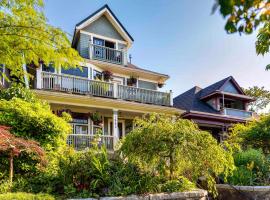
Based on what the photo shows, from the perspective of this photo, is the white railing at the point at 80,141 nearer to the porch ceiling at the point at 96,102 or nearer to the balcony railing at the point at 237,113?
the porch ceiling at the point at 96,102

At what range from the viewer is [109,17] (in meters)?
18.1

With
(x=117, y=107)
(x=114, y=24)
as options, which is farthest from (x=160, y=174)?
(x=114, y=24)

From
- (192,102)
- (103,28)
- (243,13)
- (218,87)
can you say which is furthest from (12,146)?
(218,87)

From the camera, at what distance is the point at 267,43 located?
316 centimetres

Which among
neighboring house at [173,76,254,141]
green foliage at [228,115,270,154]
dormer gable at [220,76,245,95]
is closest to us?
green foliage at [228,115,270,154]

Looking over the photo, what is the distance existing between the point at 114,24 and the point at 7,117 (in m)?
11.8

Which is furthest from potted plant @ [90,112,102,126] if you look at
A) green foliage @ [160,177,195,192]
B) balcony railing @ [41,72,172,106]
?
green foliage @ [160,177,195,192]

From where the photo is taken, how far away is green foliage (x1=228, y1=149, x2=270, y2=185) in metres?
8.74

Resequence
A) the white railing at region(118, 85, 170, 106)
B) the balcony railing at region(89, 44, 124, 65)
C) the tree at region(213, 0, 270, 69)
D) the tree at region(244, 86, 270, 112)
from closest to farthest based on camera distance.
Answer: the tree at region(213, 0, 270, 69)
the white railing at region(118, 85, 170, 106)
the balcony railing at region(89, 44, 124, 65)
the tree at region(244, 86, 270, 112)

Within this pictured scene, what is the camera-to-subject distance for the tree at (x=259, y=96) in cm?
3525

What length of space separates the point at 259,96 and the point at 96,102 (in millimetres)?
27654

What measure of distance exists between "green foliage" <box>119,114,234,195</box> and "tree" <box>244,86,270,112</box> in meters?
30.8

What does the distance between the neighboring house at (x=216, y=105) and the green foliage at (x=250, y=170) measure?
378 inches

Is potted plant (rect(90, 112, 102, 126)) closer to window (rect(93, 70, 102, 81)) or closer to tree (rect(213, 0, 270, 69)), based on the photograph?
window (rect(93, 70, 102, 81))
